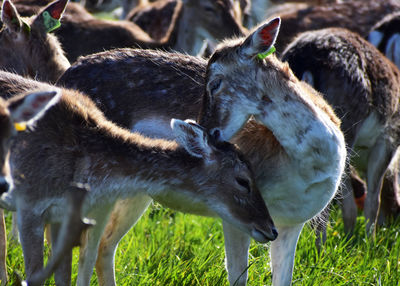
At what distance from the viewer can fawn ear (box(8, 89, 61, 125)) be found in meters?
3.40

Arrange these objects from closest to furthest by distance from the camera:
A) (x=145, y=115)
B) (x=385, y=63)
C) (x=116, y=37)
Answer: (x=145, y=115) < (x=385, y=63) < (x=116, y=37)

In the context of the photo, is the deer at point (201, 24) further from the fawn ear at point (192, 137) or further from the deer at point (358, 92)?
the fawn ear at point (192, 137)

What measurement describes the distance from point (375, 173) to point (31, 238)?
3.67 metres

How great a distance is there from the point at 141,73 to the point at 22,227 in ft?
5.30

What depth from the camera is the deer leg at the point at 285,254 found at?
16.0 ft

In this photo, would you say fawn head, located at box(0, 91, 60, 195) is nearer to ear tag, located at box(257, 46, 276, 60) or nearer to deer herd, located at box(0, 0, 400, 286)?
deer herd, located at box(0, 0, 400, 286)

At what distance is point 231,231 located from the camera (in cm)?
473

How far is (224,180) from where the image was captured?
4.42 meters

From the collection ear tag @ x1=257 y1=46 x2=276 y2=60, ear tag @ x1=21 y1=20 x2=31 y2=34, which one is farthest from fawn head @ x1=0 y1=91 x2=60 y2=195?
ear tag @ x1=21 y1=20 x2=31 y2=34

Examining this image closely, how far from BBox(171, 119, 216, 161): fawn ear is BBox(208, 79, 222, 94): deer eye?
0.39m

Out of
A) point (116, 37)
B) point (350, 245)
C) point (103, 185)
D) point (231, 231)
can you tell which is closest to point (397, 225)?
point (350, 245)

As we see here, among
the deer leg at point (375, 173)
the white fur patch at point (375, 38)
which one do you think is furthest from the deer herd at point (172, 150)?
the white fur patch at point (375, 38)

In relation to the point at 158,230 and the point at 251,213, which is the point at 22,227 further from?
the point at 158,230

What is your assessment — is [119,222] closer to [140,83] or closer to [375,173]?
[140,83]
